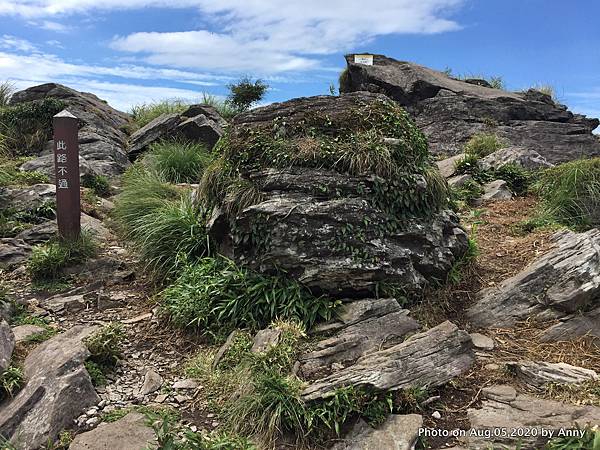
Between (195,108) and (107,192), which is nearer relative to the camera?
(107,192)

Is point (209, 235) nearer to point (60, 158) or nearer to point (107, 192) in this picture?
point (60, 158)

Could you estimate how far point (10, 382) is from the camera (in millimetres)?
3607

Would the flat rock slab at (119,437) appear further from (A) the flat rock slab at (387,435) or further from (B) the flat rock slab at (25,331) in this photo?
(B) the flat rock slab at (25,331)

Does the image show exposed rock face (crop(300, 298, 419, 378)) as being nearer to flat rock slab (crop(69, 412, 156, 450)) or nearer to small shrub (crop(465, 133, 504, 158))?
flat rock slab (crop(69, 412, 156, 450))

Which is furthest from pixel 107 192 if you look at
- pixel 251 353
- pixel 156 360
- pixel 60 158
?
pixel 251 353

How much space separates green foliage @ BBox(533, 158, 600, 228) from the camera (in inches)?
254

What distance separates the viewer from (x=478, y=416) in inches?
129

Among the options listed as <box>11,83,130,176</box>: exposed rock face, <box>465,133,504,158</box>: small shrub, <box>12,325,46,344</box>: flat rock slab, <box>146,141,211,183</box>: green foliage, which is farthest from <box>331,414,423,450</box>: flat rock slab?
<box>11,83,130,176</box>: exposed rock face

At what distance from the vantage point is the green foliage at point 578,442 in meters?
2.77

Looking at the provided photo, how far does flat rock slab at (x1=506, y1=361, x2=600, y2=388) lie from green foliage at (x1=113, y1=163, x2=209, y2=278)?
3354 mm

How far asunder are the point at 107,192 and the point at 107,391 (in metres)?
6.90

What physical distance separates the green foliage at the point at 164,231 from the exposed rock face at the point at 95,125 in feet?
11.7

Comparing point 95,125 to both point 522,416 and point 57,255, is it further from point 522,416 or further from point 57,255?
point 522,416

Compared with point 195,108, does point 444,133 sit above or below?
below
